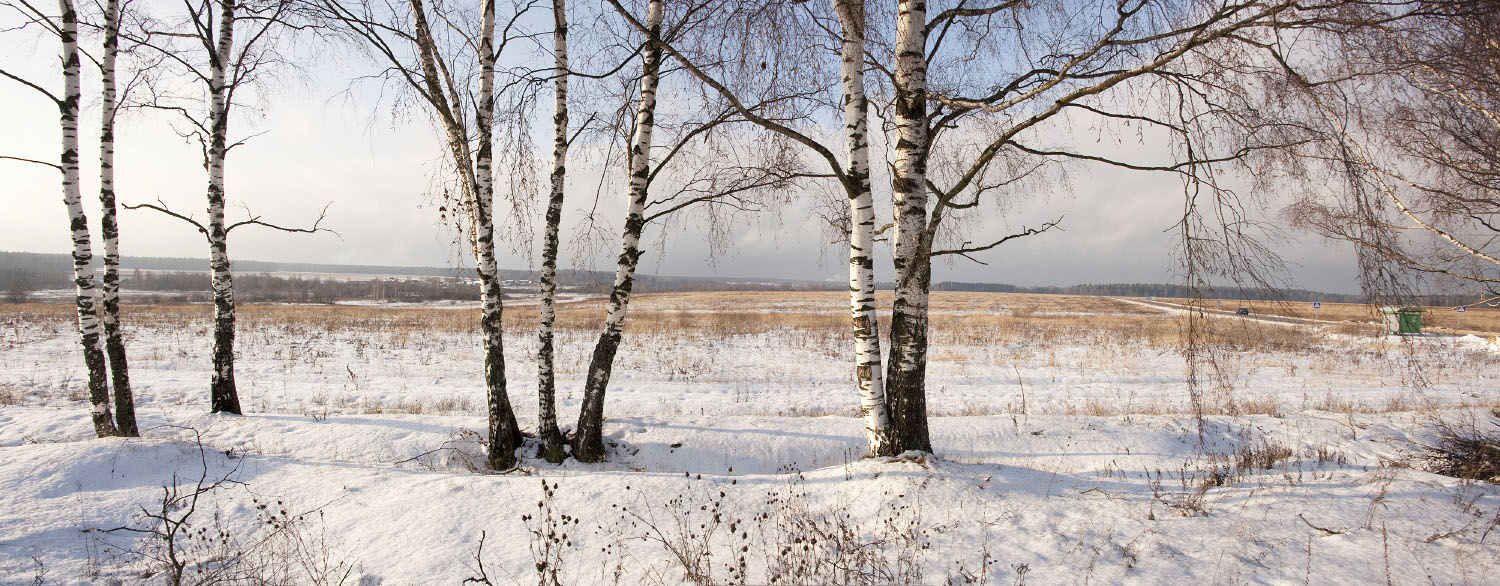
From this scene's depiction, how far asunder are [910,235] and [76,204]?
9938 millimetres

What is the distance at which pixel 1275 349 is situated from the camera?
2080 cm

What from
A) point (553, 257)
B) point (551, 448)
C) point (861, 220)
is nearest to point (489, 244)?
point (553, 257)

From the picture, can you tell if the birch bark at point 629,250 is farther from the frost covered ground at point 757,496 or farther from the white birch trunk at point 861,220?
the white birch trunk at point 861,220

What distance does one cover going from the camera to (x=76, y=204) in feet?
22.8

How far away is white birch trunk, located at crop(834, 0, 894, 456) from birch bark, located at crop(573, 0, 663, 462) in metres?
2.54

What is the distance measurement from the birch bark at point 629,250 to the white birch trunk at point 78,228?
5891 mm

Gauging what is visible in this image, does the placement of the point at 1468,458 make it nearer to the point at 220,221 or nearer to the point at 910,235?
the point at 910,235

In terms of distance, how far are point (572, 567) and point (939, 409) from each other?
897 cm

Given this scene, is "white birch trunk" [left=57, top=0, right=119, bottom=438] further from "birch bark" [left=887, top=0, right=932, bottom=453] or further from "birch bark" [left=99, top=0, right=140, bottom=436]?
"birch bark" [left=887, top=0, right=932, bottom=453]

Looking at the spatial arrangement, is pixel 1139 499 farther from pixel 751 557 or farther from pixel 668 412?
pixel 668 412

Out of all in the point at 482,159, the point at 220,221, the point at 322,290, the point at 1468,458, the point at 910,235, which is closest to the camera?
the point at 910,235

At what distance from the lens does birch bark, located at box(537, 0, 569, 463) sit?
23.1ft

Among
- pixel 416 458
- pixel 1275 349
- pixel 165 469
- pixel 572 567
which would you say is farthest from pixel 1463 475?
pixel 1275 349

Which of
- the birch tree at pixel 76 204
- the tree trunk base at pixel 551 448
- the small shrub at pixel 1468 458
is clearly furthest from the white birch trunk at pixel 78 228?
the small shrub at pixel 1468 458
